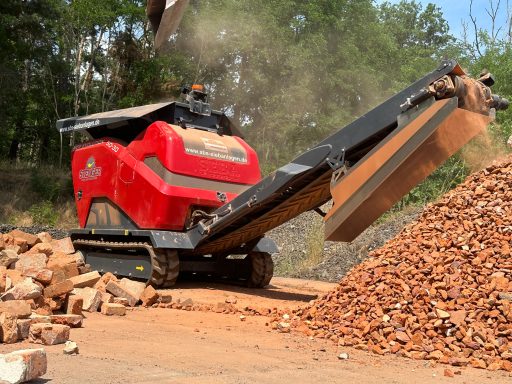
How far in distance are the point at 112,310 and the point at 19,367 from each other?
3183mm

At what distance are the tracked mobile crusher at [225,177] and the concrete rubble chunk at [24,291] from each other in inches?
83.2

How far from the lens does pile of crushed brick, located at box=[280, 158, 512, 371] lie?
15.4 ft

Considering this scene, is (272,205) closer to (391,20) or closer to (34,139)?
(34,139)

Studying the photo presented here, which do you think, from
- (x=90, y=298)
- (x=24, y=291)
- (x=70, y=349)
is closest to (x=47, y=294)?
(x=24, y=291)

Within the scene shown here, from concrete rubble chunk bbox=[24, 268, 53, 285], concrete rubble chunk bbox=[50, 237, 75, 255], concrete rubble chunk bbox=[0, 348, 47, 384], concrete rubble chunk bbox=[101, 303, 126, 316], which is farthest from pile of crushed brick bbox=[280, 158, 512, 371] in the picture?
concrete rubble chunk bbox=[50, 237, 75, 255]

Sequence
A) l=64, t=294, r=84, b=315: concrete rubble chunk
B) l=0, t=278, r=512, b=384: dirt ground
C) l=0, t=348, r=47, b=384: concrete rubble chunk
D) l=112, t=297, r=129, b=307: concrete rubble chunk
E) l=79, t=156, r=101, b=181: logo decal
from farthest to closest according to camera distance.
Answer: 1. l=79, t=156, r=101, b=181: logo decal
2. l=112, t=297, r=129, b=307: concrete rubble chunk
3. l=64, t=294, r=84, b=315: concrete rubble chunk
4. l=0, t=278, r=512, b=384: dirt ground
5. l=0, t=348, r=47, b=384: concrete rubble chunk

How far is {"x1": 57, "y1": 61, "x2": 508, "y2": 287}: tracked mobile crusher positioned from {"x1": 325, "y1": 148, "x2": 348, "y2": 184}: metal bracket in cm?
1

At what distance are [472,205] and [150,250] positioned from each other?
12.7ft

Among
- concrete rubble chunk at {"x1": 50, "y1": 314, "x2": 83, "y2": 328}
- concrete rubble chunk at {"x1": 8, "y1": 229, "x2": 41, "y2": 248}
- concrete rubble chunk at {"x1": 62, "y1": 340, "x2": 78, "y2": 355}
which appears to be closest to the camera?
concrete rubble chunk at {"x1": 62, "y1": 340, "x2": 78, "y2": 355}

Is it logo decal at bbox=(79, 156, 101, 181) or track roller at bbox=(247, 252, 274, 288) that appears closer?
logo decal at bbox=(79, 156, 101, 181)

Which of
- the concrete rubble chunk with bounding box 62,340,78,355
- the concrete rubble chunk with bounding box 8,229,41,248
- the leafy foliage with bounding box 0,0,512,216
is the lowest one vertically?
the concrete rubble chunk with bounding box 62,340,78,355

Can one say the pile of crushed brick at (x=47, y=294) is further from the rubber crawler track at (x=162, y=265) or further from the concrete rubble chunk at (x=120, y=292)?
the rubber crawler track at (x=162, y=265)

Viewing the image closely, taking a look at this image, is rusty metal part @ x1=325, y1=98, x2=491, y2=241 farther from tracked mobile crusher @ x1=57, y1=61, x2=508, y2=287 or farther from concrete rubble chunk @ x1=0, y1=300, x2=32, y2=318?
concrete rubble chunk @ x1=0, y1=300, x2=32, y2=318

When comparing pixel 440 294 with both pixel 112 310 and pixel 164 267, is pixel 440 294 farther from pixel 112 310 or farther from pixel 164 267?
pixel 164 267
